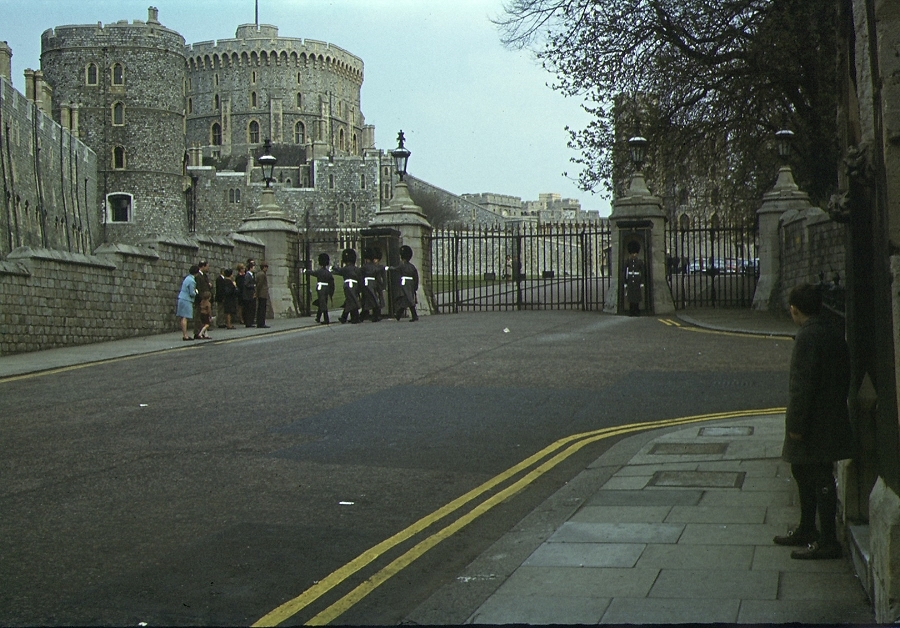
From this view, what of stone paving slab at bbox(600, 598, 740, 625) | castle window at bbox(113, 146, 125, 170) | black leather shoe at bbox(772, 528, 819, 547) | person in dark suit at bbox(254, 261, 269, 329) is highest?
castle window at bbox(113, 146, 125, 170)

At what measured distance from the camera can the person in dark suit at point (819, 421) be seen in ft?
18.5

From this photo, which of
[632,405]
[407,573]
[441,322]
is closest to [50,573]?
[407,573]

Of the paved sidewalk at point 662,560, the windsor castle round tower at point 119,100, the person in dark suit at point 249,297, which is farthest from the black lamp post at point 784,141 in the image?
the windsor castle round tower at point 119,100

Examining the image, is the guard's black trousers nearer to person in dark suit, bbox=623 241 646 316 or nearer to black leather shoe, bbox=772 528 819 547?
black leather shoe, bbox=772 528 819 547

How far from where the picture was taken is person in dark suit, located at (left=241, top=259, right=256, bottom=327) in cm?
2484

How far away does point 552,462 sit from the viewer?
338 inches

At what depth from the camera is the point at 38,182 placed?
50.7 metres

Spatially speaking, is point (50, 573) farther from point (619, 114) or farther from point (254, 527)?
point (619, 114)

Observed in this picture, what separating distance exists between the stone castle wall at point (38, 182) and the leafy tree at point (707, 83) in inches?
803

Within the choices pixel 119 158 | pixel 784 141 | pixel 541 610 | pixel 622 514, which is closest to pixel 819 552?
pixel 622 514

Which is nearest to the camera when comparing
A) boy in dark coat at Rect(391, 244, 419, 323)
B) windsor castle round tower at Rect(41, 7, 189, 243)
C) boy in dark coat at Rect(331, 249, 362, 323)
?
boy in dark coat at Rect(331, 249, 362, 323)

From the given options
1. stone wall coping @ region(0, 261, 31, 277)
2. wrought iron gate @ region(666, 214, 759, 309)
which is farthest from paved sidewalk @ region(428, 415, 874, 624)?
wrought iron gate @ region(666, 214, 759, 309)

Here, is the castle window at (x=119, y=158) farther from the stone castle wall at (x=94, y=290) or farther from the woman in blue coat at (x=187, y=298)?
the woman in blue coat at (x=187, y=298)

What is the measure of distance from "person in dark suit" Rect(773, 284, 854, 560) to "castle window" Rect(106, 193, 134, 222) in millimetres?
81030
